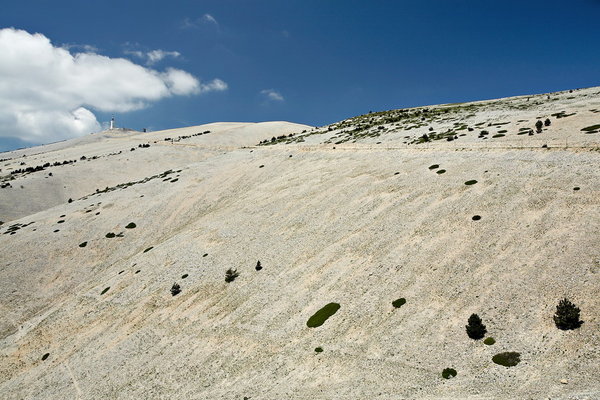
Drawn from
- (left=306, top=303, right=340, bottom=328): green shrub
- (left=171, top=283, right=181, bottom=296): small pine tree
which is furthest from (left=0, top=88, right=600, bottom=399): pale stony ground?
(left=171, top=283, right=181, bottom=296): small pine tree

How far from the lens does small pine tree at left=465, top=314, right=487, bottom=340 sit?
20.9m

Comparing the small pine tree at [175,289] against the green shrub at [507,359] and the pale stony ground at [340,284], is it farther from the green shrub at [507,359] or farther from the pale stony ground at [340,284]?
the green shrub at [507,359]

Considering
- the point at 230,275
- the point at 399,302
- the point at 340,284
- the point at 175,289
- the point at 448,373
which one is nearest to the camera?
the point at 448,373

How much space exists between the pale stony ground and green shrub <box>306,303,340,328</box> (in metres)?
0.60

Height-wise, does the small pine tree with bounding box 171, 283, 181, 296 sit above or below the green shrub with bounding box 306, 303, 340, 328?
below

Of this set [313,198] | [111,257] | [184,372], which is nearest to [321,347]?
[184,372]

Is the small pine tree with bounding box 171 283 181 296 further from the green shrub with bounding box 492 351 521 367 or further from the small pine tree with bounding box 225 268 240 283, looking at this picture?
the green shrub with bounding box 492 351 521 367

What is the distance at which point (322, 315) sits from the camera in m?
27.7

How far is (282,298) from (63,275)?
39025mm

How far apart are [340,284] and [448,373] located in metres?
12.8

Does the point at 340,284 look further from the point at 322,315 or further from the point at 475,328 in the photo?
the point at 475,328

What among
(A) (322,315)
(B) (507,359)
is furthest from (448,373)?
(A) (322,315)

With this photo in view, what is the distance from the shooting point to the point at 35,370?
33.8 metres

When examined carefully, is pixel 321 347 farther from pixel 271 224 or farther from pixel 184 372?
pixel 271 224
